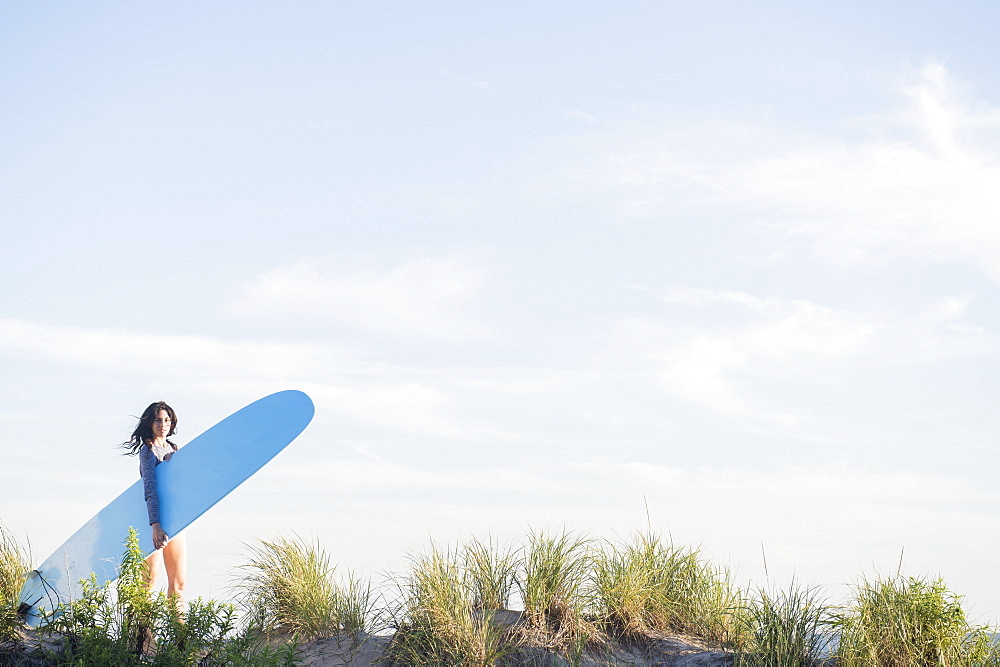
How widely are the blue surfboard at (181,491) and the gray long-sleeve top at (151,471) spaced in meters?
0.07

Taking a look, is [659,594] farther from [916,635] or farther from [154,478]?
[154,478]

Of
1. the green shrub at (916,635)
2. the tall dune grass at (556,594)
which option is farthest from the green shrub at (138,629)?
the green shrub at (916,635)

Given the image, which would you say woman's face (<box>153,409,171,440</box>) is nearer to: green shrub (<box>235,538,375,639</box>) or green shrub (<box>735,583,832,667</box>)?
green shrub (<box>235,538,375,639</box>)

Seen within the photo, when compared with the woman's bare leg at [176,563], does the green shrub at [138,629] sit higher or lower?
lower

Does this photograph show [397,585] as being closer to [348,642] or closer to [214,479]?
[348,642]

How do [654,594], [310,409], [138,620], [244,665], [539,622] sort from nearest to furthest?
[244,665] → [138,620] → [539,622] → [654,594] → [310,409]

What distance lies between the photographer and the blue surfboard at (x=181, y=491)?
5812 millimetres

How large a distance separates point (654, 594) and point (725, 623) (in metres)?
0.48

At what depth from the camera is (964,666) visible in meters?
4.71

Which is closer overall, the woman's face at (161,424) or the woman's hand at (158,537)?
the woman's hand at (158,537)

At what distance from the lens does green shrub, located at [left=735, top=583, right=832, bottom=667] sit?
4.79m

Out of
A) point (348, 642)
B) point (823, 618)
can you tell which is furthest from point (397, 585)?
point (823, 618)

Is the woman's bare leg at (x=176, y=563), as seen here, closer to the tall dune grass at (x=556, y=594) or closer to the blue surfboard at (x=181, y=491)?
the blue surfboard at (x=181, y=491)

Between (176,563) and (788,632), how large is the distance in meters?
3.73
